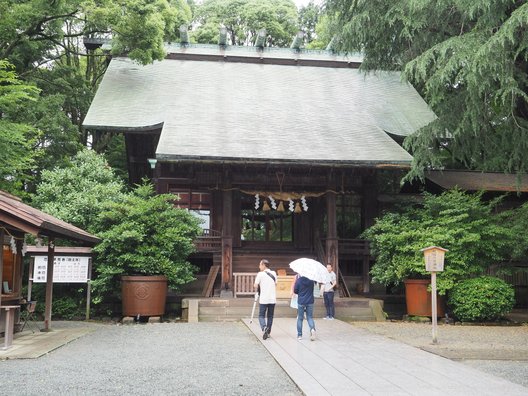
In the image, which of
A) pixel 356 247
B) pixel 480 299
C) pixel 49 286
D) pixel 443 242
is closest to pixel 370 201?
pixel 356 247

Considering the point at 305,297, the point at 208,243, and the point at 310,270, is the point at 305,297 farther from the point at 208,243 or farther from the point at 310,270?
the point at 208,243

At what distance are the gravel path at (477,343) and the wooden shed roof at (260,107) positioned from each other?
15.8 ft

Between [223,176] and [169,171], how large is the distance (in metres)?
2.54

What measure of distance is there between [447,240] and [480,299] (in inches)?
66.2

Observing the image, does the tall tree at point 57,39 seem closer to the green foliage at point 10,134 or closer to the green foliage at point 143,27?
the green foliage at point 143,27

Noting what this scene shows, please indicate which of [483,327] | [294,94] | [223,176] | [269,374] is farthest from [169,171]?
[269,374]

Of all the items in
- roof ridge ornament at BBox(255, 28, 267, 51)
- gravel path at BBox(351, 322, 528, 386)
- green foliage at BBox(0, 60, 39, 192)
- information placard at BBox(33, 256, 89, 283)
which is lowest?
gravel path at BBox(351, 322, 528, 386)

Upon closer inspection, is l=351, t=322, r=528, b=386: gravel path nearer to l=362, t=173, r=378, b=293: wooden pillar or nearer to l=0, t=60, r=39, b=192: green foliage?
l=362, t=173, r=378, b=293: wooden pillar

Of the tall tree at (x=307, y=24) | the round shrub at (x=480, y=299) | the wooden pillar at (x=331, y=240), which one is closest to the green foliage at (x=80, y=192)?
the wooden pillar at (x=331, y=240)

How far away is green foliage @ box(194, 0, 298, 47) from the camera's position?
118 ft

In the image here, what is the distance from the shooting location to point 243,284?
14.5 meters

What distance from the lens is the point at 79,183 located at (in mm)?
15750

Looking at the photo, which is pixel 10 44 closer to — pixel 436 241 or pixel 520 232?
pixel 436 241

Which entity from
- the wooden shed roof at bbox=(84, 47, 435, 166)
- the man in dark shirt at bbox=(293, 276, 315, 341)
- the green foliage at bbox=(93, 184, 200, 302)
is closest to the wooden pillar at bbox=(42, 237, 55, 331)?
the green foliage at bbox=(93, 184, 200, 302)
